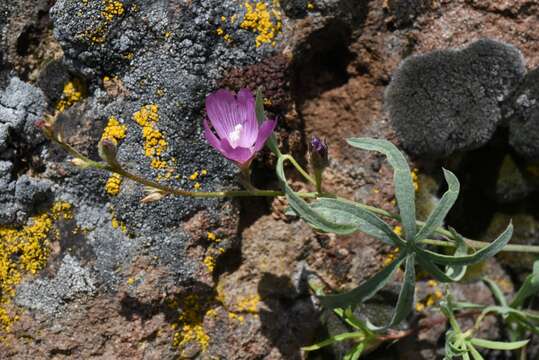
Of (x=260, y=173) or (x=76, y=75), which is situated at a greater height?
(x=76, y=75)

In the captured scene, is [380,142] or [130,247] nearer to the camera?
[380,142]

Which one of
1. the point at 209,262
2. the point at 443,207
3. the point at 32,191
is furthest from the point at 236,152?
the point at 32,191

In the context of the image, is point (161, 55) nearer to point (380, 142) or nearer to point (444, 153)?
point (380, 142)

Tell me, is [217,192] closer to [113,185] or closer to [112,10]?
[113,185]

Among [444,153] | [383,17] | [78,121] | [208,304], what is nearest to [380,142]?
[444,153]

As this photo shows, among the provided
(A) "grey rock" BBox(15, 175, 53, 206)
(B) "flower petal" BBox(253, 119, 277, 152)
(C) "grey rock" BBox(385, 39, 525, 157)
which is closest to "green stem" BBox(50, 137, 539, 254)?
(B) "flower petal" BBox(253, 119, 277, 152)

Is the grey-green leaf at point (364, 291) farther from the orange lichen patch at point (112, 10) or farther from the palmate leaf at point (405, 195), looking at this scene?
the orange lichen patch at point (112, 10)
